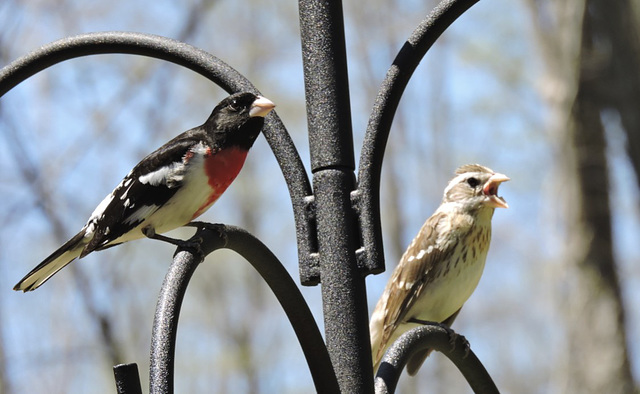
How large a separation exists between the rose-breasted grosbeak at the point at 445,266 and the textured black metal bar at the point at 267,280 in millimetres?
2516

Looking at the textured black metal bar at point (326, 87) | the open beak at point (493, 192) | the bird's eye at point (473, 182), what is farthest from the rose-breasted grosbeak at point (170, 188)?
the bird's eye at point (473, 182)

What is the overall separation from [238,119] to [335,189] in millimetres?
760

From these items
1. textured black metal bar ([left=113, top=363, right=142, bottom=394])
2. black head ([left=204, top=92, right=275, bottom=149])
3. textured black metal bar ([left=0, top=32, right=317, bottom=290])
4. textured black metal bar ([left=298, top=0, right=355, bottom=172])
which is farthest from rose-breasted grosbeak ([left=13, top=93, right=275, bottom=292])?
textured black metal bar ([left=113, top=363, right=142, bottom=394])

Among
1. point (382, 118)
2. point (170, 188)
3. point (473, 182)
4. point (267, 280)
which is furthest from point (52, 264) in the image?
point (473, 182)

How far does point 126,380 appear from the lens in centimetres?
171

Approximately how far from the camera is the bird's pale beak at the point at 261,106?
253 cm

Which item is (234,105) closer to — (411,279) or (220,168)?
(220,168)

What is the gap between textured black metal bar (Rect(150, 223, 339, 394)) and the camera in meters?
1.76

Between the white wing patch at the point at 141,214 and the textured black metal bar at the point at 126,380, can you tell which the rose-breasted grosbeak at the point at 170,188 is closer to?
the white wing patch at the point at 141,214

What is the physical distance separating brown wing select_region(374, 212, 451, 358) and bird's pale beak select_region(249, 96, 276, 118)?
94.6 inches

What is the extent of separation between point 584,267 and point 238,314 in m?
11.2

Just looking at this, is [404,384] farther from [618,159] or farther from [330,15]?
[330,15]

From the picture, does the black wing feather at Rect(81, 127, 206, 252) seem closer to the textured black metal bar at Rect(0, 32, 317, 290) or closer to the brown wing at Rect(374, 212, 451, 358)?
the textured black metal bar at Rect(0, 32, 317, 290)

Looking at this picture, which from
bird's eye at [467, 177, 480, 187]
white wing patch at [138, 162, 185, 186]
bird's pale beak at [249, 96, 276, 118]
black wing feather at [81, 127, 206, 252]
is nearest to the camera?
bird's pale beak at [249, 96, 276, 118]
